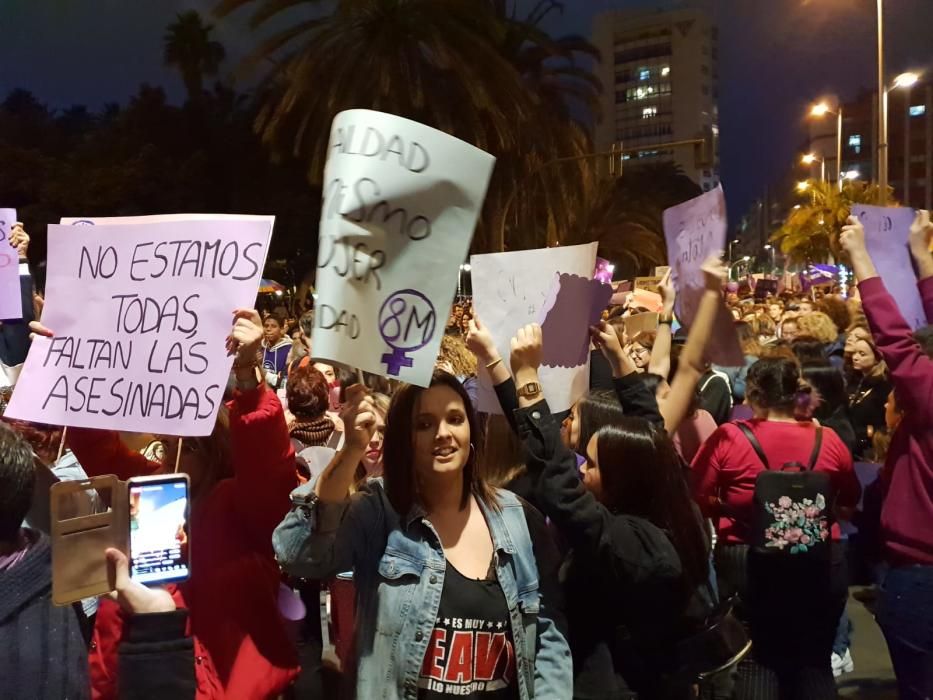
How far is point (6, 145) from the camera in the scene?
25.6m

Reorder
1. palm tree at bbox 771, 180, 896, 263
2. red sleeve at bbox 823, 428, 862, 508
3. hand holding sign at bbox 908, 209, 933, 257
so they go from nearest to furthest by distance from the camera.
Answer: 1. hand holding sign at bbox 908, 209, 933, 257
2. red sleeve at bbox 823, 428, 862, 508
3. palm tree at bbox 771, 180, 896, 263

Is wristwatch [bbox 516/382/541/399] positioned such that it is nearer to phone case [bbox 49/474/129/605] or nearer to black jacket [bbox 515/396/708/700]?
black jacket [bbox 515/396/708/700]

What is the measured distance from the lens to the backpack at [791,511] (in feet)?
11.4

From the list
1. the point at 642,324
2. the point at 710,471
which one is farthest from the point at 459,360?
the point at 710,471

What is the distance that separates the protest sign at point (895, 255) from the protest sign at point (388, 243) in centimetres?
226

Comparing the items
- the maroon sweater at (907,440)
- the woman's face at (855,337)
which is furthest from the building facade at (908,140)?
the maroon sweater at (907,440)

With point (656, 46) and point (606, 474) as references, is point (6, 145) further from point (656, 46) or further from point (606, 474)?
point (656, 46)

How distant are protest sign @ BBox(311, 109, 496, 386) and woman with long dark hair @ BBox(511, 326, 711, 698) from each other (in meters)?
0.39

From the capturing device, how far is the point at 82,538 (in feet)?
5.93

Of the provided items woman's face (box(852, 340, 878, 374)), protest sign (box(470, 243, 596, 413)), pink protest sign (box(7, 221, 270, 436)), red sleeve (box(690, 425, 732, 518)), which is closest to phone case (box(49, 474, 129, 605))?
pink protest sign (box(7, 221, 270, 436))

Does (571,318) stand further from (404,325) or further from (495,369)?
(404,325)

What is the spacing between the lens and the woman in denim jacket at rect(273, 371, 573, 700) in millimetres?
2242

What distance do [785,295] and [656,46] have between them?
9946 centimetres

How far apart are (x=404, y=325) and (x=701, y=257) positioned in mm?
1800
